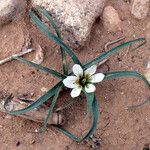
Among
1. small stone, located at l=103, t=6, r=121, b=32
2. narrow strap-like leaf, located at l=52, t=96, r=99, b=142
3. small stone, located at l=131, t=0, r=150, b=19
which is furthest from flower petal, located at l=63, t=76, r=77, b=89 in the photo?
small stone, located at l=131, t=0, r=150, b=19

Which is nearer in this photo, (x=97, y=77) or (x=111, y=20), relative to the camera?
(x=97, y=77)

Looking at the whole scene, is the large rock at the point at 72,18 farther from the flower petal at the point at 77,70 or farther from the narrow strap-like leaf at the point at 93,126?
the narrow strap-like leaf at the point at 93,126

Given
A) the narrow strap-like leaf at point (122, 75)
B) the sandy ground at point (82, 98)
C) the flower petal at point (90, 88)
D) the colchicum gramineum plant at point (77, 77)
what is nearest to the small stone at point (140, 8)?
the sandy ground at point (82, 98)

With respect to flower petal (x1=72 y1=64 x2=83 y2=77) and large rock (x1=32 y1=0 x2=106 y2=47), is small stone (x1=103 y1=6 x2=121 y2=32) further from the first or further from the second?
flower petal (x1=72 y1=64 x2=83 y2=77)

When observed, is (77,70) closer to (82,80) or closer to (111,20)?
(82,80)

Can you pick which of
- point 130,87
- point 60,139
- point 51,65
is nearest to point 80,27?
point 51,65

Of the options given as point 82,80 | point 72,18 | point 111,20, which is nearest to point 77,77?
point 82,80
